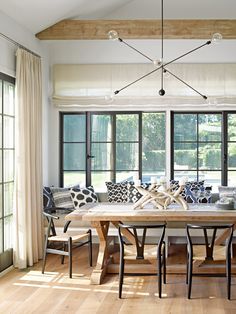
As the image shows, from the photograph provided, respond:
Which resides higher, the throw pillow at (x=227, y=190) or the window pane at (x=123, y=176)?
the window pane at (x=123, y=176)

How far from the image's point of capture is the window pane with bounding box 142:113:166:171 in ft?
25.9

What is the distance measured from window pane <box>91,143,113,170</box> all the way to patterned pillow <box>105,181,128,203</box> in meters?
0.50

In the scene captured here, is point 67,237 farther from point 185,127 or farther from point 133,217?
point 185,127

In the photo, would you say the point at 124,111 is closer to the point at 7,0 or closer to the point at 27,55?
the point at 27,55

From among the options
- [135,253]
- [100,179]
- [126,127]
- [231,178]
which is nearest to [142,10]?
[126,127]

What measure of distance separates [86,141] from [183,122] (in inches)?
59.0

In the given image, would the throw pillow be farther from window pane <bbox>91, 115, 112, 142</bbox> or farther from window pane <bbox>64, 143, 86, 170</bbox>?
window pane <bbox>64, 143, 86, 170</bbox>

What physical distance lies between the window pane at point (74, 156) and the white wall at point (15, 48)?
334 mm

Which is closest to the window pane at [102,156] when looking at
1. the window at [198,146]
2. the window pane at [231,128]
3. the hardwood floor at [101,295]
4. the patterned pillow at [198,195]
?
the window at [198,146]

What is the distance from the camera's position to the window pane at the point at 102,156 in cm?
800

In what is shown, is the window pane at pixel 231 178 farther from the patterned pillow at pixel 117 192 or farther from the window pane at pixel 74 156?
the window pane at pixel 74 156

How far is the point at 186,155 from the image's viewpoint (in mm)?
7883

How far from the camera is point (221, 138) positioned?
25.7 feet

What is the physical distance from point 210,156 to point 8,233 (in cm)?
330
